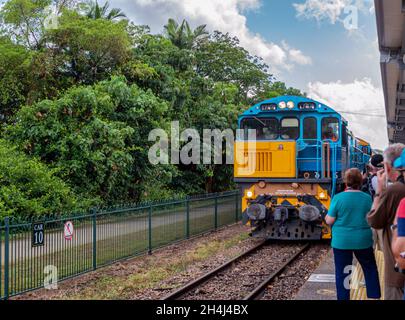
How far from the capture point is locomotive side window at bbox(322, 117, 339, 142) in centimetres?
1423

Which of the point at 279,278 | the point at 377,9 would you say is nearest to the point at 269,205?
the point at 279,278

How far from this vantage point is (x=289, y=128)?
14633 mm

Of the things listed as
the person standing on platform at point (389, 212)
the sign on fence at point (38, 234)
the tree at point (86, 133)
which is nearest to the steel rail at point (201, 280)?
the sign on fence at point (38, 234)

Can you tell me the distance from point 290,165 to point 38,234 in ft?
23.3

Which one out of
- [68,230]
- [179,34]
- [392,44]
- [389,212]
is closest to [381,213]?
[389,212]

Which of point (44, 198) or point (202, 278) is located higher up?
point (44, 198)

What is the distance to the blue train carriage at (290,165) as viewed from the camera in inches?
542

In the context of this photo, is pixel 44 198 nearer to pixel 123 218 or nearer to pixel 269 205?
pixel 123 218

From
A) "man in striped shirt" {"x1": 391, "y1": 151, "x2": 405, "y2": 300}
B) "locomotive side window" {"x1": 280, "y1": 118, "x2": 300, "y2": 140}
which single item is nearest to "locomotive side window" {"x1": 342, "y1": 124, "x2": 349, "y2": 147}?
"locomotive side window" {"x1": 280, "y1": 118, "x2": 300, "y2": 140}

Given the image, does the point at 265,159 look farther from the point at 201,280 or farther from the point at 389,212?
the point at 389,212

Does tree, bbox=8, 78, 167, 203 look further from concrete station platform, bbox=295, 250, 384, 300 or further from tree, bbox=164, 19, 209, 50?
tree, bbox=164, 19, 209, 50

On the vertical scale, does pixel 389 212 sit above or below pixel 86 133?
below

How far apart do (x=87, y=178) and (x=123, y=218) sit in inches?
236
